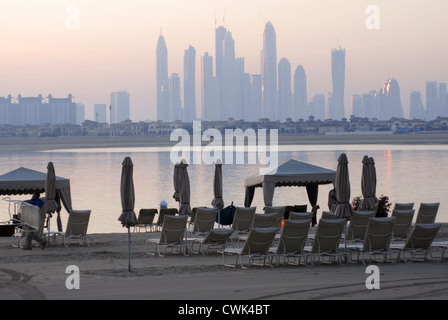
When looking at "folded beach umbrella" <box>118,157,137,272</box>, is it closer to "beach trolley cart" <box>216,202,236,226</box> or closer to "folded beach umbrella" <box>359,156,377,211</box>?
"folded beach umbrella" <box>359,156,377,211</box>

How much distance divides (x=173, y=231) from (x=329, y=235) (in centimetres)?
236

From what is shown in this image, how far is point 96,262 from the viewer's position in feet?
32.7

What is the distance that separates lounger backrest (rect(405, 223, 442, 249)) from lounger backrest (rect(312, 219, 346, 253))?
0.92m

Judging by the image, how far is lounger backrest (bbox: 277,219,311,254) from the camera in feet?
30.4

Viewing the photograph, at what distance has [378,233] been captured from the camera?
962cm

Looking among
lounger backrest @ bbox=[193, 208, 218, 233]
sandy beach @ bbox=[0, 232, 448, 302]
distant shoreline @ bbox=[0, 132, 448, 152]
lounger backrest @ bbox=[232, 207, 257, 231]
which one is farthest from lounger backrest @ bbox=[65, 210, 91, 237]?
distant shoreline @ bbox=[0, 132, 448, 152]

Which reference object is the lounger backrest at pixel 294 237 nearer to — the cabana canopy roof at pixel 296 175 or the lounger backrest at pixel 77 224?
the lounger backrest at pixel 77 224

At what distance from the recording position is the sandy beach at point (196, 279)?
281 inches

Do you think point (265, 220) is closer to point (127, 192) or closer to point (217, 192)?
point (127, 192)

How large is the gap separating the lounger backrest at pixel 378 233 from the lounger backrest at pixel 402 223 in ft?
5.24

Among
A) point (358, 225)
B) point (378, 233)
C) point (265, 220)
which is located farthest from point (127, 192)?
point (378, 233)

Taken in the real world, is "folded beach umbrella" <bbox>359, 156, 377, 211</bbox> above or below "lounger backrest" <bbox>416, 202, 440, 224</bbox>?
above
